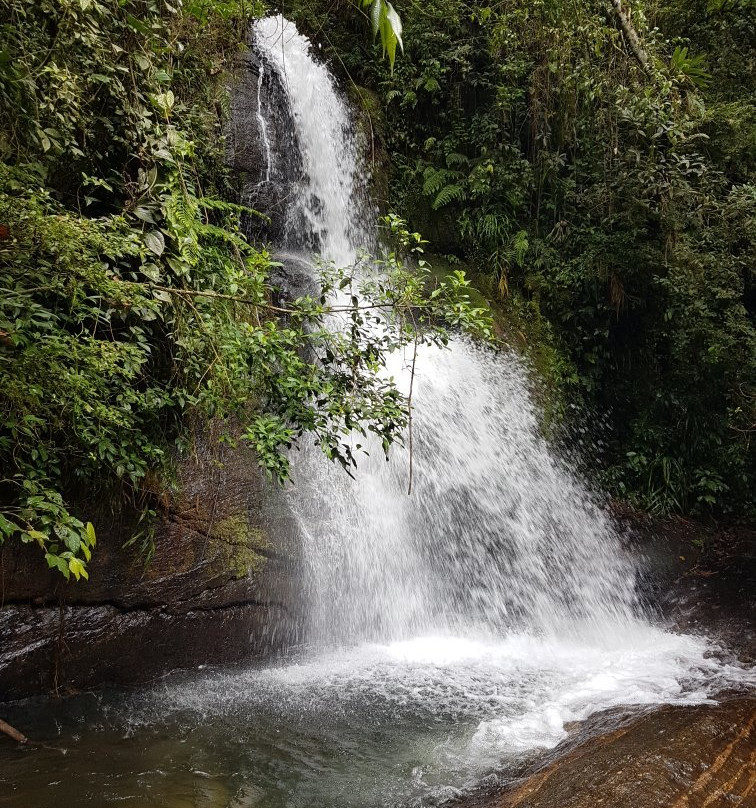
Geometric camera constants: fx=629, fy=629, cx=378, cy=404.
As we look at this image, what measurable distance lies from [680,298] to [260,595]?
599 centimetres

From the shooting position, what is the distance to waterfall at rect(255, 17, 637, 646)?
19.1ft

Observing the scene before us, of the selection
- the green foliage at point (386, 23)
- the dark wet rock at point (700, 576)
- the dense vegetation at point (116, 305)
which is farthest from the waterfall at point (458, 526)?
the green foliage at point (386, 23)

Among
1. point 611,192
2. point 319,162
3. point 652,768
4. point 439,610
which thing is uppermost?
point 319,162

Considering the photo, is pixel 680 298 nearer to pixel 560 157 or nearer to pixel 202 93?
pixel 560 157

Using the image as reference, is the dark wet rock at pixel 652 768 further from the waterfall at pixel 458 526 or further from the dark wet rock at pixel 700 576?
the waterfall at pixel 458 526

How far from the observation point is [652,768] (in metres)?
3.25

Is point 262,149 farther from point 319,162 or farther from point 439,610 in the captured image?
point 439,610

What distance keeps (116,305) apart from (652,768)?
414cm

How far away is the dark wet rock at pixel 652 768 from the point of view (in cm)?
302

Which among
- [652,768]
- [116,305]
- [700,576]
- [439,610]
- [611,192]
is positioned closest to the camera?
[652,768]

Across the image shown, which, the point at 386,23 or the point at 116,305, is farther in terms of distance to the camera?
the point at 116,305

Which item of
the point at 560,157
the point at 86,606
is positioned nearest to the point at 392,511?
the point at 86,606

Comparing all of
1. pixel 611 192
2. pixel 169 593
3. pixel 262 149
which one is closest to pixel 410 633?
pixel 169 593

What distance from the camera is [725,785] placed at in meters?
3.12
